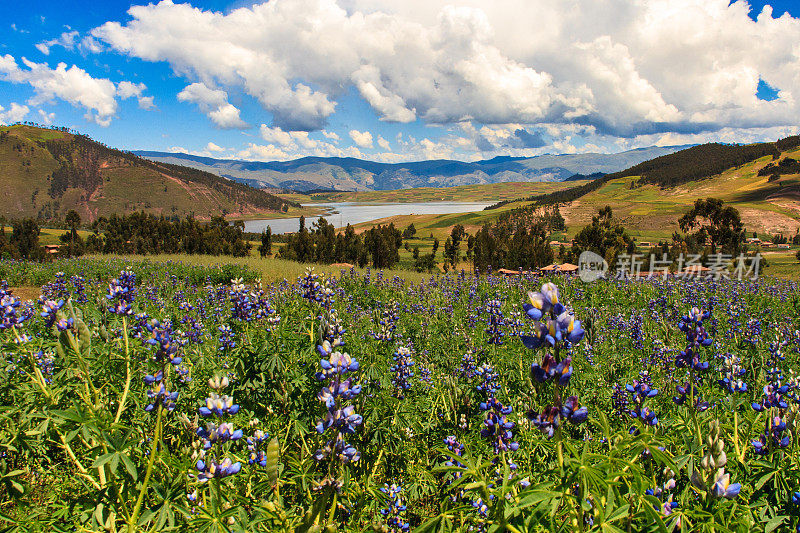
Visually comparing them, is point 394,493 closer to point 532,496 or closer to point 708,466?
point 532,496

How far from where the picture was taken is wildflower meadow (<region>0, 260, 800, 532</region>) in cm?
197

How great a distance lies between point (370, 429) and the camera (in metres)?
3.75

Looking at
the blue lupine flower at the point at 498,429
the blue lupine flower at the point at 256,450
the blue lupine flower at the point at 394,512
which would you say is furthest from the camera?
the blue lupine flower at the point at 394,512

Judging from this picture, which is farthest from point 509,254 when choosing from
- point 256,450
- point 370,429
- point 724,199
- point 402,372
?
point 724,199

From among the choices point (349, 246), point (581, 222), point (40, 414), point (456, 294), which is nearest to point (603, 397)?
point (40, 414)

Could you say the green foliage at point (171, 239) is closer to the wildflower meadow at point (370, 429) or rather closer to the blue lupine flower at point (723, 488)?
the wildflower meadow at point (370, 429)

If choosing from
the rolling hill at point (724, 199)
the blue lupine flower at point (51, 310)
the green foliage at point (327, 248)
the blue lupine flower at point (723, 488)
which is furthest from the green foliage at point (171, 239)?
the rolling hill at point (724, 199)

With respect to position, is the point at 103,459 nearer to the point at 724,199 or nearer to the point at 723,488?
the point at 723,488

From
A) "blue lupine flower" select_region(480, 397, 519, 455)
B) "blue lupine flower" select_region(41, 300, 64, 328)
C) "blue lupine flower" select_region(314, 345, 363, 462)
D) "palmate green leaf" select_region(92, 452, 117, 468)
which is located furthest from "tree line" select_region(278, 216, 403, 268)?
"palmate green leaf" select_region(92, 452, 117, 468)

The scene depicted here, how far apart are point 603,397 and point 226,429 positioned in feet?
16.3

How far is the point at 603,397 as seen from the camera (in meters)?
5.31

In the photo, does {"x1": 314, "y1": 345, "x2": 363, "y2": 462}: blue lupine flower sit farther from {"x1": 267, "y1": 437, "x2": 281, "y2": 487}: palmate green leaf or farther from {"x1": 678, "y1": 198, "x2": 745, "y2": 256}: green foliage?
{"x1": 678, "y1": 198, "x2": 745, "y2": 256}: green foliage

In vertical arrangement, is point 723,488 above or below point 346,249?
above

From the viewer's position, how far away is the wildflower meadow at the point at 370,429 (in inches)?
77.6
